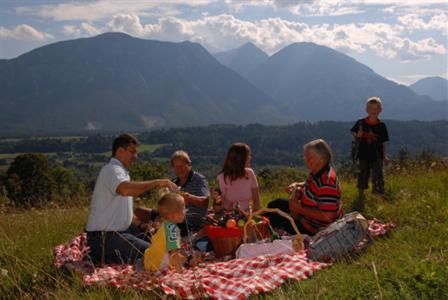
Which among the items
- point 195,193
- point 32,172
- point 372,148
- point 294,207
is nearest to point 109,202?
point 195,193

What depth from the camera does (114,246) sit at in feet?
21.0

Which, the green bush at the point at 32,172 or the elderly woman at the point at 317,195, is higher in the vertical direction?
the elderly woman at the point at 317,195

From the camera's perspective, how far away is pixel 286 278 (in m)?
5.02

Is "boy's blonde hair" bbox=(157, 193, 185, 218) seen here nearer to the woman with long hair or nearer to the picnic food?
the picnic food

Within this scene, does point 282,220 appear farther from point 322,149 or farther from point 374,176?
point 374,176

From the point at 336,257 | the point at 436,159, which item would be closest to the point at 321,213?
the point at 336,257

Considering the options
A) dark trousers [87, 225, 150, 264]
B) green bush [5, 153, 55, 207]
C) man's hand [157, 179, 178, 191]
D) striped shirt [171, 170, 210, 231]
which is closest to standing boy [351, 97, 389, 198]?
striped shirt [171, 170, 210, 231]

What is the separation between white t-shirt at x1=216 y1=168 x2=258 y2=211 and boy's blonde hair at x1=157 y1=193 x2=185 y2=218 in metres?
1.96

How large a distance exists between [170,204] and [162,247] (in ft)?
1.69

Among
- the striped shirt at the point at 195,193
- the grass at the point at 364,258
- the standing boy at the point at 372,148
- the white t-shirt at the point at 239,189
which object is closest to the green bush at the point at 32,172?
the grass at the point at 364,258

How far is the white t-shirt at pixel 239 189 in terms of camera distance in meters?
7.68

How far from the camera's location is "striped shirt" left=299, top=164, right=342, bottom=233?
21.8ft

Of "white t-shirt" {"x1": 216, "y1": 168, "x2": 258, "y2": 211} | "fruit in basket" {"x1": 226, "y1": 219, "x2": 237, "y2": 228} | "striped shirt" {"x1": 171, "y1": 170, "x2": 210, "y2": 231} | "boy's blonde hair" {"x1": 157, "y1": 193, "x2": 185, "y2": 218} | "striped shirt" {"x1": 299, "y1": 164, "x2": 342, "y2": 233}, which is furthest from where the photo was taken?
"striped shirt" {"x1": 171, "y1": 170, "x2": 210, "y2": 231}

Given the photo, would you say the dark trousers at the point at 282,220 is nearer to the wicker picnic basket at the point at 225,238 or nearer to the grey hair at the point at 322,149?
the wicker picnic basket at the point at 225,238
